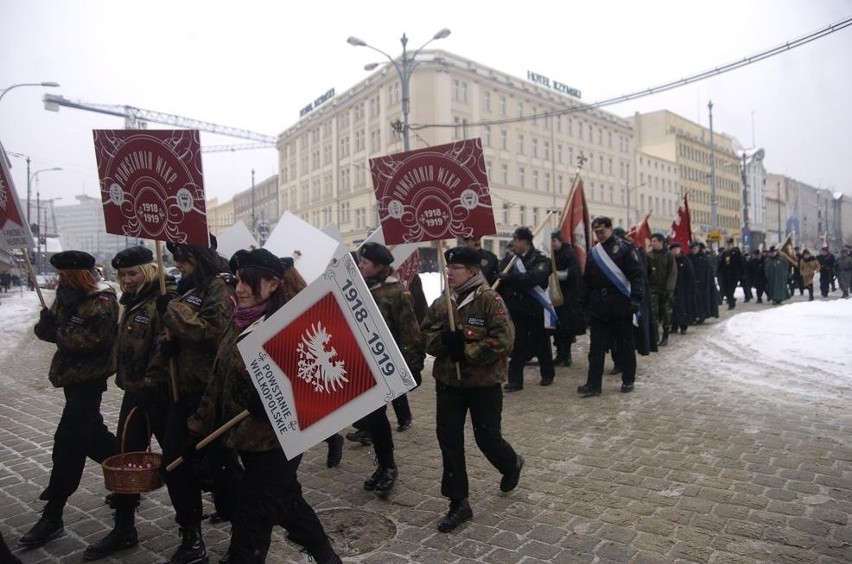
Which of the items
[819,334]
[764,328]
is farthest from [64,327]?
[764,328]

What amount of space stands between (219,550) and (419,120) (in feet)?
172

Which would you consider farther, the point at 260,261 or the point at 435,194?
the point at 435,194

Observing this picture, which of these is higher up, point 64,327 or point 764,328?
point 64,327

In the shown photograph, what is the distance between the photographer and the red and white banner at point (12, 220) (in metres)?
4.76

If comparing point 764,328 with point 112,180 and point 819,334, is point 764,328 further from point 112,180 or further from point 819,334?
point 112,180

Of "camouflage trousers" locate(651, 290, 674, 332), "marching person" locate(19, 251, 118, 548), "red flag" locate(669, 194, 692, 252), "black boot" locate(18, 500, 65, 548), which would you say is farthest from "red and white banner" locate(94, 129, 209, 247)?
"red flag" locate(669, 194, 692, 252)

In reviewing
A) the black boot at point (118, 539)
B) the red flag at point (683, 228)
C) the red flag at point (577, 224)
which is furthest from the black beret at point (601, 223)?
the red flag at point (683, 228)

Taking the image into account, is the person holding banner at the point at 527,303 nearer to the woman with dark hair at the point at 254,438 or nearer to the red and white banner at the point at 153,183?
the red and white banner at the point at 153,183

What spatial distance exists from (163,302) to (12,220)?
198 centimetres

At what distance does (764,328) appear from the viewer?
12.1 metres

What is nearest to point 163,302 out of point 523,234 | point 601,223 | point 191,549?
point 191,549

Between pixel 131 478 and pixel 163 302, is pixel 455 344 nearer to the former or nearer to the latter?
pixel 163 302

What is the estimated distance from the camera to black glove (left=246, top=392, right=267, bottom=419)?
2.96 metres

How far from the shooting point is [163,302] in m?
3.88
